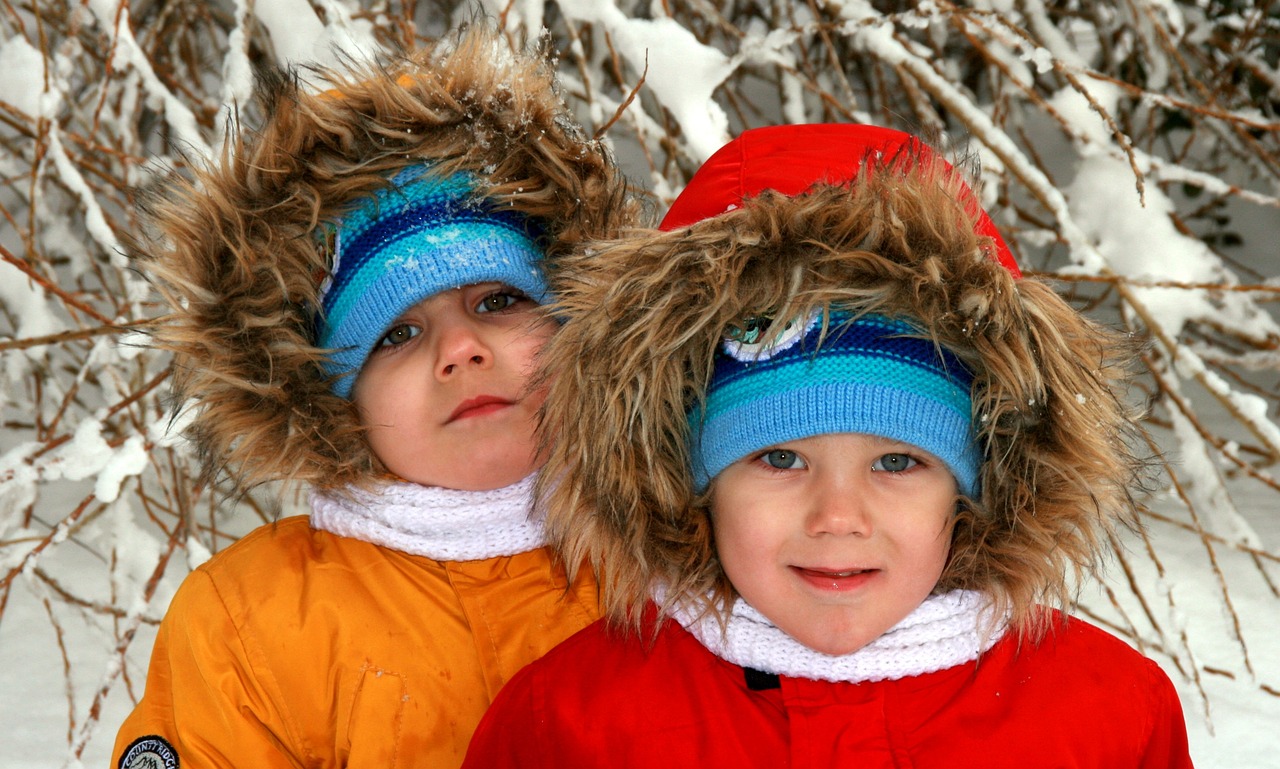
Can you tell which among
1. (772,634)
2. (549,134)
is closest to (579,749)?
(772,634)

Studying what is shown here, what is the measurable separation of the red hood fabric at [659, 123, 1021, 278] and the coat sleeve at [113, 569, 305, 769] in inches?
29.3

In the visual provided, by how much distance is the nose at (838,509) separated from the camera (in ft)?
4.08

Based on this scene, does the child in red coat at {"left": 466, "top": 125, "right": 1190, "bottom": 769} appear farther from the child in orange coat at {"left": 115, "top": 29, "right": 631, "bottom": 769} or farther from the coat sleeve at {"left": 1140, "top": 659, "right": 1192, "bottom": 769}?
the child in orange coat at {"left": 115, "top": 29, "right": 631, "bottom": 769}

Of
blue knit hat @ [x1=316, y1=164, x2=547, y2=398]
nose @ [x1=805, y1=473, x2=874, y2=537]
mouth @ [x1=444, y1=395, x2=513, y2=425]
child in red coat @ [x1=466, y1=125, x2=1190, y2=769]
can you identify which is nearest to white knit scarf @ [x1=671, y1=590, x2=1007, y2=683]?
child in red coat @ [x1=466, y1=125, x2=1190, y2=769]

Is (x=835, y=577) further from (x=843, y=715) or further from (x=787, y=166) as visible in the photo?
(x=787, y=166)

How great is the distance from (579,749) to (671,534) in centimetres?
26

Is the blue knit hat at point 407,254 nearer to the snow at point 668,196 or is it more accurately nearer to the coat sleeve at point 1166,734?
the snow at point 668,196

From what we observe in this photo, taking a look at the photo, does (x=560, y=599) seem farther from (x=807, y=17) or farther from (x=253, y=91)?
(x=807, y=17)

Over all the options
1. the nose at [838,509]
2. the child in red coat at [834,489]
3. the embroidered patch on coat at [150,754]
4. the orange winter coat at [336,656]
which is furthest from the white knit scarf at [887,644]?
the embroidered patch on coat at [150,754]

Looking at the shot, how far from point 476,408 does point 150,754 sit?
58cm

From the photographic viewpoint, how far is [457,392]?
4.90 ft

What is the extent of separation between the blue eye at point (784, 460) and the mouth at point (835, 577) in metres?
0.11

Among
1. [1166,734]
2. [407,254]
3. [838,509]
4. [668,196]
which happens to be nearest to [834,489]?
[838,509]

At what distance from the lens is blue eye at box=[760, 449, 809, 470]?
1315 millimetres
